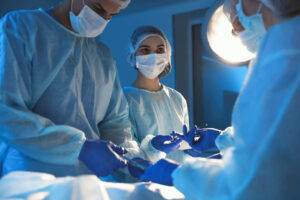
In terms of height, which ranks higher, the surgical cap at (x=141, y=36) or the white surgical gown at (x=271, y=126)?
the surgical cap at (x=141, y=36)

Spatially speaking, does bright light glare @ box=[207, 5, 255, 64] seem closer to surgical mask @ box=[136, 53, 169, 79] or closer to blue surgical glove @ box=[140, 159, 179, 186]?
surgical mask @ box=[136, 53, 169, 79]

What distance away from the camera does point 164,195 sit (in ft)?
2.83

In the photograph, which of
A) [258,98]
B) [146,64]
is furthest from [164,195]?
[146,64]

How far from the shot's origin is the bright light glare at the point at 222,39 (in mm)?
1612

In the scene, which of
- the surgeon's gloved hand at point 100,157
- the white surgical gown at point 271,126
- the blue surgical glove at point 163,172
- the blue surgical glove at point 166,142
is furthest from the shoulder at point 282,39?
the blue surgical glove at point 166,142

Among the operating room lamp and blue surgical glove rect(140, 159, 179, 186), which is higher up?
the operating room lamp

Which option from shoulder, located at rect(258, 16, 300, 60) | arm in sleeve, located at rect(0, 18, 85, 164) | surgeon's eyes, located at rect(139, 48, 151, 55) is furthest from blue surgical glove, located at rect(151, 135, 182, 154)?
shoulder, located at rect(258, 16, 300, 60)

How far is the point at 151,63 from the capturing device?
6.26 ft

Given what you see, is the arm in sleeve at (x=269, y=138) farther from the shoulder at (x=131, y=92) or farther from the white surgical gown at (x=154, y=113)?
the shoulder at (x=131, y=92)

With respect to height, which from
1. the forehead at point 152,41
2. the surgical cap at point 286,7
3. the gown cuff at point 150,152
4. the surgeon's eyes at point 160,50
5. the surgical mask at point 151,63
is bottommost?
the gown cuff at point 150,152

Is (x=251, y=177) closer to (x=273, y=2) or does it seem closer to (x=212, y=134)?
(x=273, y=2)

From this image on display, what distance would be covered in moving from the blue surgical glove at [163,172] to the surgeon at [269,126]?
21 centimetres

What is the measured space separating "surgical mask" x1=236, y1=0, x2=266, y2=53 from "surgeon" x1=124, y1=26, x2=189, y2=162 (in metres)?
0.90

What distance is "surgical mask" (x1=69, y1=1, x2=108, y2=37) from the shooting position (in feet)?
4.02
